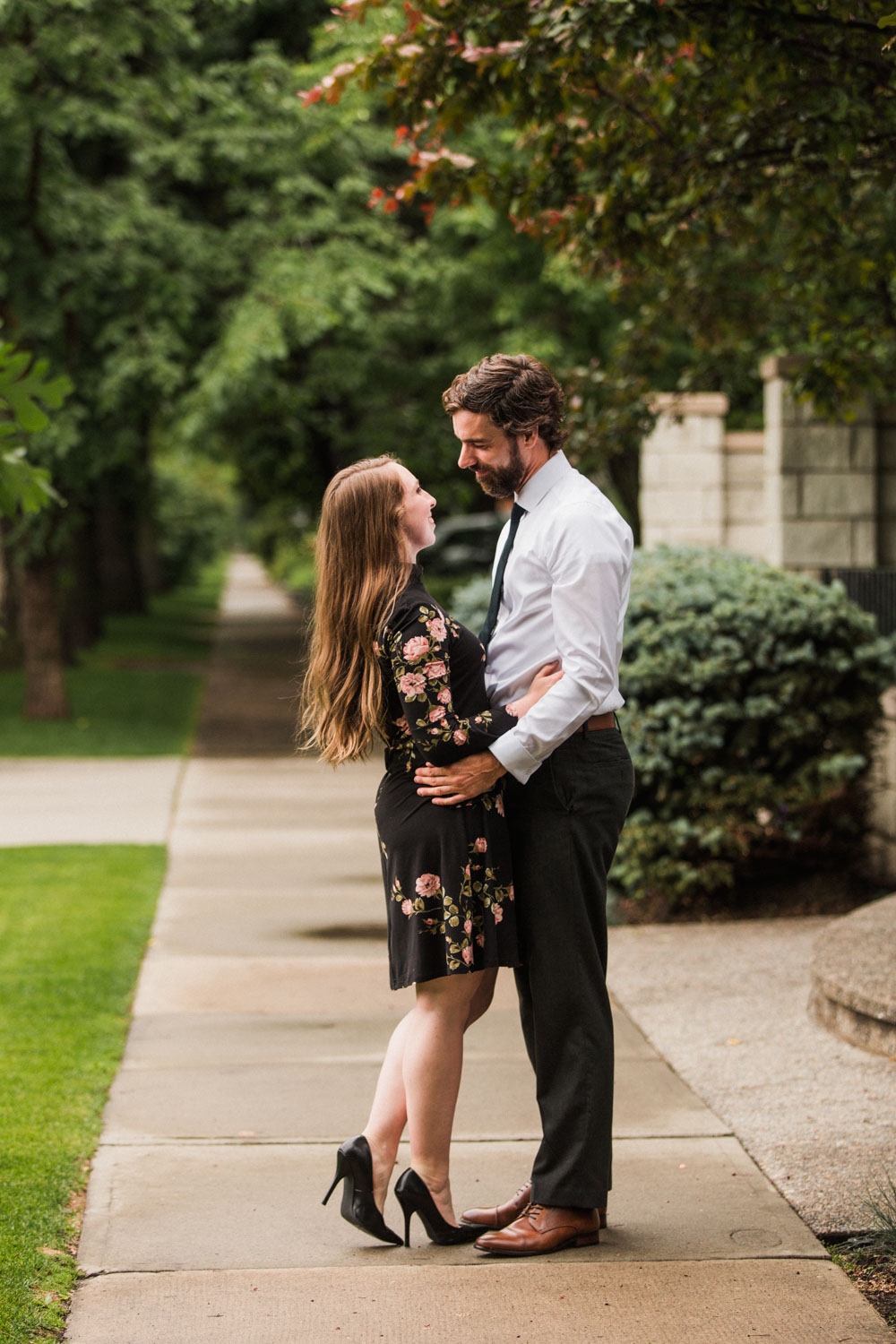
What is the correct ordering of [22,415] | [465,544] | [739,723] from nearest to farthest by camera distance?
1. [22,415]
2. [739,723]
3. [465,544]

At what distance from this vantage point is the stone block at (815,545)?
9.50 metres

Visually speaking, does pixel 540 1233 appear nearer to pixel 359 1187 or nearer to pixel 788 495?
pixel 359 1187

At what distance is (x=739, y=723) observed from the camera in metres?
7.34

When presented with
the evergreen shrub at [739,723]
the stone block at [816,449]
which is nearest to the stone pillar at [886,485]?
the stone block at [816,449]

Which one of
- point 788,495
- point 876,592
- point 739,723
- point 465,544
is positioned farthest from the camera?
Answer: point 465,544

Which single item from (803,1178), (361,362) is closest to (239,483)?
(361,362)

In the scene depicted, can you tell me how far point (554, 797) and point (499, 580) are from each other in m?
0.55

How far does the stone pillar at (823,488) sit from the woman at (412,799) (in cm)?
616

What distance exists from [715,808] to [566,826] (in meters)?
3.74

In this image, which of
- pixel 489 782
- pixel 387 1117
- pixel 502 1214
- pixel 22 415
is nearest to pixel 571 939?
pixel 489 782

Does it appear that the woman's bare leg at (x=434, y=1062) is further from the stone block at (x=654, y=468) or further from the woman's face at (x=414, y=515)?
the stone block at (x=654, y=468)

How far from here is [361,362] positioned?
17.7 m

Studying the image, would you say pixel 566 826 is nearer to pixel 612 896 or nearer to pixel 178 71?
pixel 612 896

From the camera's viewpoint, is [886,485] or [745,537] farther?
[745,537]
